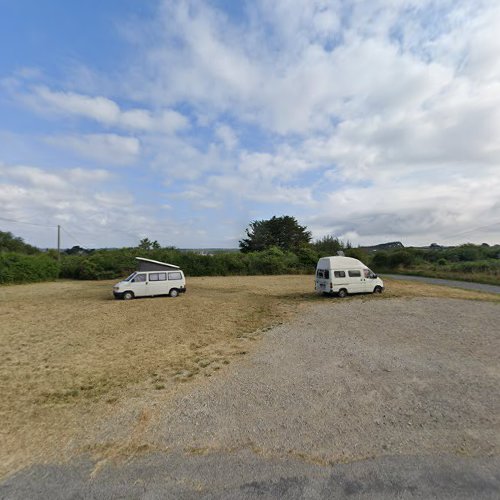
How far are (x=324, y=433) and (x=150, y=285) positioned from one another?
15252 millimetres

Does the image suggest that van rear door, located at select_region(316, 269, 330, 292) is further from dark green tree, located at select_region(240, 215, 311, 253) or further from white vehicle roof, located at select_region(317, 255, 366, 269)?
dark green tree, located at select_region(240, 215, 311, 253)

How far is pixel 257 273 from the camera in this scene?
122ft

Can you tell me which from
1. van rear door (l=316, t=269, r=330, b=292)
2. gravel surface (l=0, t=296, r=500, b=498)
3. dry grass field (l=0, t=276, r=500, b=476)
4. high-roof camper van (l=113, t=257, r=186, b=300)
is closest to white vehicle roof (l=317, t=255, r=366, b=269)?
van rear door (l=316, t=269, r=330, b=292)

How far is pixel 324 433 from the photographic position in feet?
13.2

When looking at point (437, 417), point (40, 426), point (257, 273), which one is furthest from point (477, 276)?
point (40, 426)

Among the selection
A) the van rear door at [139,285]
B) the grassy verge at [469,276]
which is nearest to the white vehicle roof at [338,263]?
the van rear door at [139,285]

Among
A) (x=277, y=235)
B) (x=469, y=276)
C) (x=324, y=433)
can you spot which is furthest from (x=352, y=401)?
(x=277, y=235)

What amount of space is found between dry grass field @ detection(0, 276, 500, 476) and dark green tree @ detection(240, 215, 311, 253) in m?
38.6

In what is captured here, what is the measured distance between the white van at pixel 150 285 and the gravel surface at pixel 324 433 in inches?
464

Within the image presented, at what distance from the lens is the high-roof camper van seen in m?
17.3

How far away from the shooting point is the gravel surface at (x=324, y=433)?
10.2 feet

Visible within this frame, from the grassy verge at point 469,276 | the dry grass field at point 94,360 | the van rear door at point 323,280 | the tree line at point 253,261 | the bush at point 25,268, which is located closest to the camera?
the dry grass field at point 94,360

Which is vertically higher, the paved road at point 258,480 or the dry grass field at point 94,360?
the dry grass field at point 94,360

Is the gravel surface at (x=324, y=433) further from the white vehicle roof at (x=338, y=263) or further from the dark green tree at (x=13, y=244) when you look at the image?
the dark green tree at (x=13, y=244)
